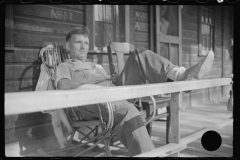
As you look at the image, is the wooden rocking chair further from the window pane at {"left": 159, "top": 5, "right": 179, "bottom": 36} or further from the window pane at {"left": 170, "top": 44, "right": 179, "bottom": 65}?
the window pane at {"left": 170, "top": 44, "right": 179, "bottom": 65}

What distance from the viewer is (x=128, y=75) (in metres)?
2.21

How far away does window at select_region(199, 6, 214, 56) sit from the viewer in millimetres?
5686

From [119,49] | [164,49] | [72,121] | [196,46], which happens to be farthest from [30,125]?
[196,46]

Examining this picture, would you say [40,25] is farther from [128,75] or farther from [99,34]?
[128,75]

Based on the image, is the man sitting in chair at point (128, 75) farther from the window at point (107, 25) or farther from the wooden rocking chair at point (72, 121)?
the window at point (107, 25)

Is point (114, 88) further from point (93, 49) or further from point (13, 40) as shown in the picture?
point (93, 49)

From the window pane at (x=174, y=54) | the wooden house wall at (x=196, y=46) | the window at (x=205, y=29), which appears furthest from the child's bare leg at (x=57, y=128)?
the window at (x=205, y=29)

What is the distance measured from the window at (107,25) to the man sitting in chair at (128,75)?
0.91 m

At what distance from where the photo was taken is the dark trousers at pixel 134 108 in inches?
58.8

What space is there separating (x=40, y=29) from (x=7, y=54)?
0.47 m

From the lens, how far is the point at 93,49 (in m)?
2.96

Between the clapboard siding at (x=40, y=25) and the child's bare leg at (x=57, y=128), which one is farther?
the child's bare leg at (x=57, y=128)

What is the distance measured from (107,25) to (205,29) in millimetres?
3689
